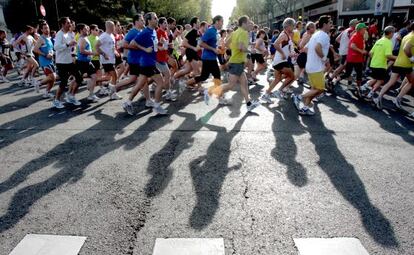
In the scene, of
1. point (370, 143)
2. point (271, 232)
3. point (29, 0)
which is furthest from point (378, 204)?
point (29, 0)

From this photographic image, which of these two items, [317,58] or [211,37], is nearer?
[317,58]

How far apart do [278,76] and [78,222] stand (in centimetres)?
645

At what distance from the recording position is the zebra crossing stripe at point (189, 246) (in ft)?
8.73

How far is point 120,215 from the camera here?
324 centimetres

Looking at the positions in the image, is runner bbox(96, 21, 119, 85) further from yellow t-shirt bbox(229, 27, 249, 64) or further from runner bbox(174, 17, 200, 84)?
yellow t-shirt bbox(229, 27, 249, 64)

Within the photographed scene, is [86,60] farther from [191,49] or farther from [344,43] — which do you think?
[344,43]

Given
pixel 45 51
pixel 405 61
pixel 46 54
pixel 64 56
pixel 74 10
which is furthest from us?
pixel 74 10

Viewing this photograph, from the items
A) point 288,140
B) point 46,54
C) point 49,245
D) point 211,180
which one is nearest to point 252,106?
point 288,140

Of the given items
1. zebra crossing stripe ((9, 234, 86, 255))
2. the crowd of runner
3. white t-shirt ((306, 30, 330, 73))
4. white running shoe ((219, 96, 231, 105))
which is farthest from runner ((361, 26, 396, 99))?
zebra crossing stripe ((9, 234, 86, 255))

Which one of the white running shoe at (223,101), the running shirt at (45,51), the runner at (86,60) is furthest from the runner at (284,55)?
the running shirt at (45,51)

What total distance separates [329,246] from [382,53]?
656cm

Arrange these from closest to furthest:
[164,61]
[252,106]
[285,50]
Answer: [252,106] → [285,50] → [164,61]

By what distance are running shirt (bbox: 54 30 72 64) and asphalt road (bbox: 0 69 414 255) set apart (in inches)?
64.0

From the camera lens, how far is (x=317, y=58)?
262 inches
